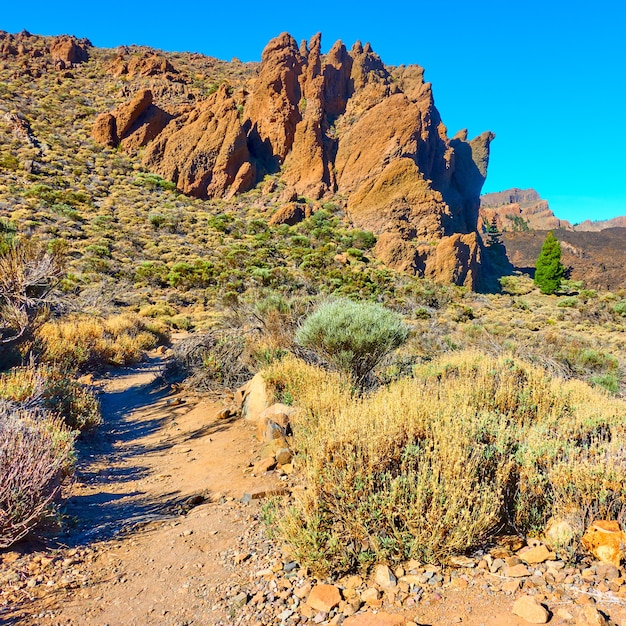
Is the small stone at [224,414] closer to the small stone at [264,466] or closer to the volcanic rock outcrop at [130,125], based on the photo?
the small stone at [264,466]

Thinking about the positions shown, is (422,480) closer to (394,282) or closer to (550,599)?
(550,599)

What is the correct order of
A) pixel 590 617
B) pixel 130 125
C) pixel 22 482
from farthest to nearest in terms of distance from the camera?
pixel 130 125 → pixel 22 482 → pixel 590 617

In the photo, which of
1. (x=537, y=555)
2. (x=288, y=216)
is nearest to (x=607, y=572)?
(x=537, y=555)

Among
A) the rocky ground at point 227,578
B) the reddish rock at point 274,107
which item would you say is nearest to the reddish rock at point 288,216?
the reddish rock at point 274,107

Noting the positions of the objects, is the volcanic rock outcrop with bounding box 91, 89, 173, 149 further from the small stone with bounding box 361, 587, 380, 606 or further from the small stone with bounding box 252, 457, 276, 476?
the small stone with bounding box 361, 587, 380, 606

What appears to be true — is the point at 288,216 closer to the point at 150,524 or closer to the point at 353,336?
the point at 353,336

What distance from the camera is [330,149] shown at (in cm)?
3638

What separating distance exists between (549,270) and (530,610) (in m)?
37.8

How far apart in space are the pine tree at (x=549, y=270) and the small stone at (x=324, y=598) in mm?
36890

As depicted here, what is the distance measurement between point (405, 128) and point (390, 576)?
37256 millimetres

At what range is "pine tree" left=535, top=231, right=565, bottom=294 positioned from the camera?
33.6 meters

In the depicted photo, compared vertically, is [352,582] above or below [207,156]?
below

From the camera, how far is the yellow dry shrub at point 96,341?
27.5 ft

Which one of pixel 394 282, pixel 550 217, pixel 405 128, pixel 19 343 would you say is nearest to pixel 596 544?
pixel 19 343
